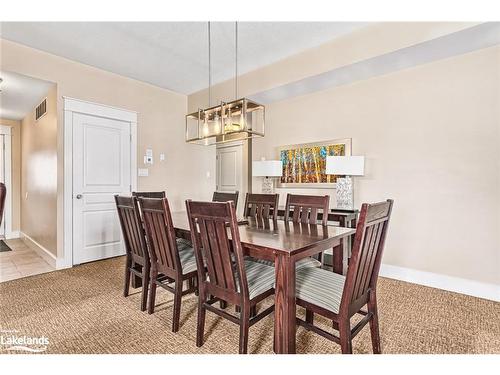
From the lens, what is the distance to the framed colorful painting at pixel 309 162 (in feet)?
11.9

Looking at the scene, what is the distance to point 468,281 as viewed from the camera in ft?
8.96

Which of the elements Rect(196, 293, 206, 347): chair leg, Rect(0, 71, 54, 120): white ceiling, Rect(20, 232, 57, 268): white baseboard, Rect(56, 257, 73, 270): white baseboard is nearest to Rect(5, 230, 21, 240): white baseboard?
Rect(20, 232, 57, 268): white baseboard

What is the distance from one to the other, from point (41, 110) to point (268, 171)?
3449 mm

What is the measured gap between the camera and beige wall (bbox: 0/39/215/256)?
10.8ft

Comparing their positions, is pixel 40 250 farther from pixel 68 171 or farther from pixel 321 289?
pixel 321 289

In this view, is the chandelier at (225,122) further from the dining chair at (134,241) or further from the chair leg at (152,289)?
the chair leg at (152,289)

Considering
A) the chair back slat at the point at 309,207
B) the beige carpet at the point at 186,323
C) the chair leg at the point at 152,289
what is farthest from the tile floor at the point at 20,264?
the chair back slat at the point at 309,207

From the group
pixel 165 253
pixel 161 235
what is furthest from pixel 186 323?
pixel 161 235

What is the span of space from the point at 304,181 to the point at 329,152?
0.53 m

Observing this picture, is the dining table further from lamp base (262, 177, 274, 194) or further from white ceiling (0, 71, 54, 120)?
white ceiling (0, 71, 54, 120)

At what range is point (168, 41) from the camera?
122 inches

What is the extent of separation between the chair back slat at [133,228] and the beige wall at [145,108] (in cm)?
158
